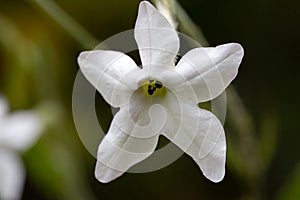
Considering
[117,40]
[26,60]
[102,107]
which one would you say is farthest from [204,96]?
[102,107]

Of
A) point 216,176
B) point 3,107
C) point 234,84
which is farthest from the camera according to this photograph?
point 234,84

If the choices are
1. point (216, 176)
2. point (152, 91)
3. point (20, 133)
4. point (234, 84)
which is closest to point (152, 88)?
point (152, 91)

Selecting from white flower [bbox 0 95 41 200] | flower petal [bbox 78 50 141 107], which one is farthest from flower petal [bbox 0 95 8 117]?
flower petal [bbox 78 50 141 107]

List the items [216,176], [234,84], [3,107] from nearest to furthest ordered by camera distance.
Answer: [216,176] < [3,107] < [234,84]

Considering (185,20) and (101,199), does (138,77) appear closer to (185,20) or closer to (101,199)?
(185,20)

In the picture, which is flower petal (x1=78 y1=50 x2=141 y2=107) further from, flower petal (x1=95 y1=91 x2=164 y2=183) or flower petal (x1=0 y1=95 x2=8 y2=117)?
flower petal (x1=0 y1=95 x2=8 y2=117)

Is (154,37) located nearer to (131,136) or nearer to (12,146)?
(131,136)
